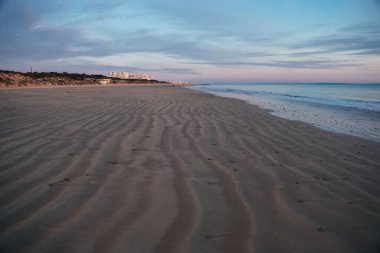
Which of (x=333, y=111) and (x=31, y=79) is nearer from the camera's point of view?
(x=333, y=111)

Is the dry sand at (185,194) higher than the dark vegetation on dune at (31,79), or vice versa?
the dark vegetation on dune at (31,79)

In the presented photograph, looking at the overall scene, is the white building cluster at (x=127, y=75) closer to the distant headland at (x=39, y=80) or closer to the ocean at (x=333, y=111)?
the distant headland at (x=39, y=80)

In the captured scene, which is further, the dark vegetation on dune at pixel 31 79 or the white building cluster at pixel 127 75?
the white building cluster at pixel 127 75

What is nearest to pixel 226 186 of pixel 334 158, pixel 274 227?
pixel 274 227

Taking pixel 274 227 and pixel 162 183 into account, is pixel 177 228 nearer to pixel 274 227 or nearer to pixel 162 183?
pixel 274 227

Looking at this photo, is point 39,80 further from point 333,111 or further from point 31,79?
point 333,111

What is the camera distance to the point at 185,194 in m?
2.86

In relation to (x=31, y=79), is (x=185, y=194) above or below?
below

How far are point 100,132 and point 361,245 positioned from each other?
4.84 metres

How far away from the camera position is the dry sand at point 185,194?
2055mm

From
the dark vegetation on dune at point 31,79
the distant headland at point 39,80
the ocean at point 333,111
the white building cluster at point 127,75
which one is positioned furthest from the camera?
the white building cluster at point 127,75

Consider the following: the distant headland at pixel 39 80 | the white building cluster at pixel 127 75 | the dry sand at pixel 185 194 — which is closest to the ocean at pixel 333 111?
the dry sand at pixel 185 194

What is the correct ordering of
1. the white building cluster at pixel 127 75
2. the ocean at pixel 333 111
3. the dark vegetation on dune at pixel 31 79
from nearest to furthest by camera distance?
1. the ocean at pixel 333 111
2. the dark vegetation on dune at pixel 31 79
3. the white building cluster at pixel 127 75

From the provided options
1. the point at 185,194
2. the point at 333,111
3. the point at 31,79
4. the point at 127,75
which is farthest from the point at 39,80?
the point at 127,75
